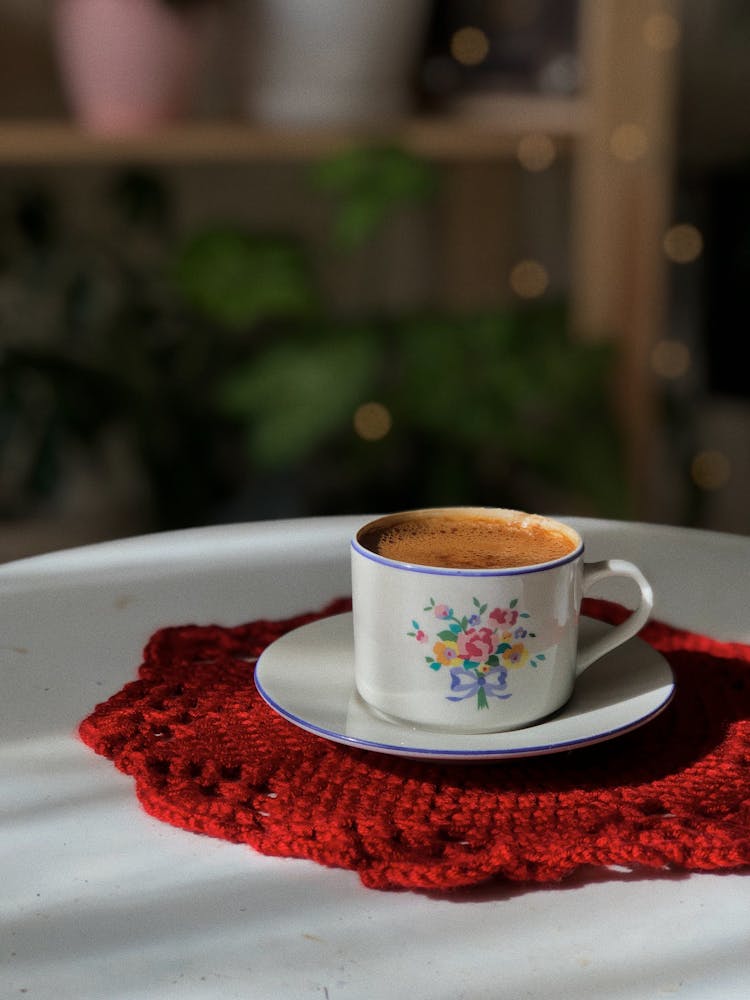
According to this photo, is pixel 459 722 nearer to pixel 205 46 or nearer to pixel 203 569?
pixel 203 569

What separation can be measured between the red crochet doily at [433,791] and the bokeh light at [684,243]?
161 centimetres

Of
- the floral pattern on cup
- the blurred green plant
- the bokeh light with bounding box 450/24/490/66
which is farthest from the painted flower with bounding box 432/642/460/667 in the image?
the bokeh light with bounding box 450/24/490/66

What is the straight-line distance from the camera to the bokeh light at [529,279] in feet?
6.83

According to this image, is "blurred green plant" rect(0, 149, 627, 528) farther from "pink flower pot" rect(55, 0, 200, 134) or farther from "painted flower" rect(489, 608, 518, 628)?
"painted flower" rect(489, 608, 518, 628)

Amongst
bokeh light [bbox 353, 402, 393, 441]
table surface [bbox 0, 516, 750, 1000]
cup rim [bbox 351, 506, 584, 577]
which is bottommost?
bokeh light [bbox 353, 402, 393, 441]

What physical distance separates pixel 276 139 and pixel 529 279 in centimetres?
63

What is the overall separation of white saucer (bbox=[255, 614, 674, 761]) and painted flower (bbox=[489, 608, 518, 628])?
5 cm

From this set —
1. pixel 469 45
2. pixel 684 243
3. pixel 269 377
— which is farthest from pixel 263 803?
pixel 684 243

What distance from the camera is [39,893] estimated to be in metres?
0.42

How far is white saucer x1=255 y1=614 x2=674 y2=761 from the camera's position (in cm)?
47

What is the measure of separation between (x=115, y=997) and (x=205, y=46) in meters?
1.61

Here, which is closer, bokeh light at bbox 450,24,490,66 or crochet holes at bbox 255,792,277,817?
crochet holes at bbox 255,792,277,817

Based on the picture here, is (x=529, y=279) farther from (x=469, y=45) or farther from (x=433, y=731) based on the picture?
(x=433, y=731)

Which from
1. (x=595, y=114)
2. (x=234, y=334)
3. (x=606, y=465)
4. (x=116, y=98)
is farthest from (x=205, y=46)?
(x=606, y=465)
